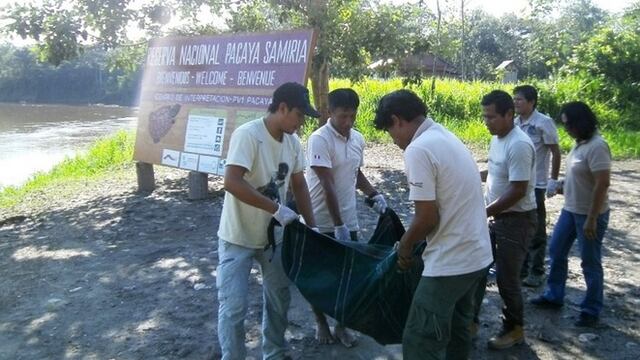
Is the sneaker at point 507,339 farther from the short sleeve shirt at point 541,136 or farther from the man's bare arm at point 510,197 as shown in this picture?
the short sleeve shirt at point 541,136

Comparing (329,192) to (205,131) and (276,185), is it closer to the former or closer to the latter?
(276,185)

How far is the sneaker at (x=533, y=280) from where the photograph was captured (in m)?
4.77

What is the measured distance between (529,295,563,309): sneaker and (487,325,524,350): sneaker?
0.74 meters

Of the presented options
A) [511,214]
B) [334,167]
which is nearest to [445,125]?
[511,214]

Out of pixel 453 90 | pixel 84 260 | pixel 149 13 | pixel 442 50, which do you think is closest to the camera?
pixel 84 260

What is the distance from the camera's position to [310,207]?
3.38 meters

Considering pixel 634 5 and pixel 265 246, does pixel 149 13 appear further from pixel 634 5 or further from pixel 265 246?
pixel 634 5

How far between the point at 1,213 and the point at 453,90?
12.9m

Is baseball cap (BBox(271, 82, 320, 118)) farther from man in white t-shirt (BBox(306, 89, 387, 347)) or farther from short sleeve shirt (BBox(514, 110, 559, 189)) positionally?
short sleeve shirt (BBox(514, 110, 559, 189))

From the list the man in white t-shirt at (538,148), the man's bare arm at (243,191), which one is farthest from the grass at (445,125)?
the man's bare arm at (243,191)

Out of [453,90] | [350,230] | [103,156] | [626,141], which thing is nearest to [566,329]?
[350,230]

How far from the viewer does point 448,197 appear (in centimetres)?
244

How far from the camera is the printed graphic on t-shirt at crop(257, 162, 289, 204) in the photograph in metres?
3.07

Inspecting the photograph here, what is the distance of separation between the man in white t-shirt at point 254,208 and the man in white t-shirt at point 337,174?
1.24 ft
